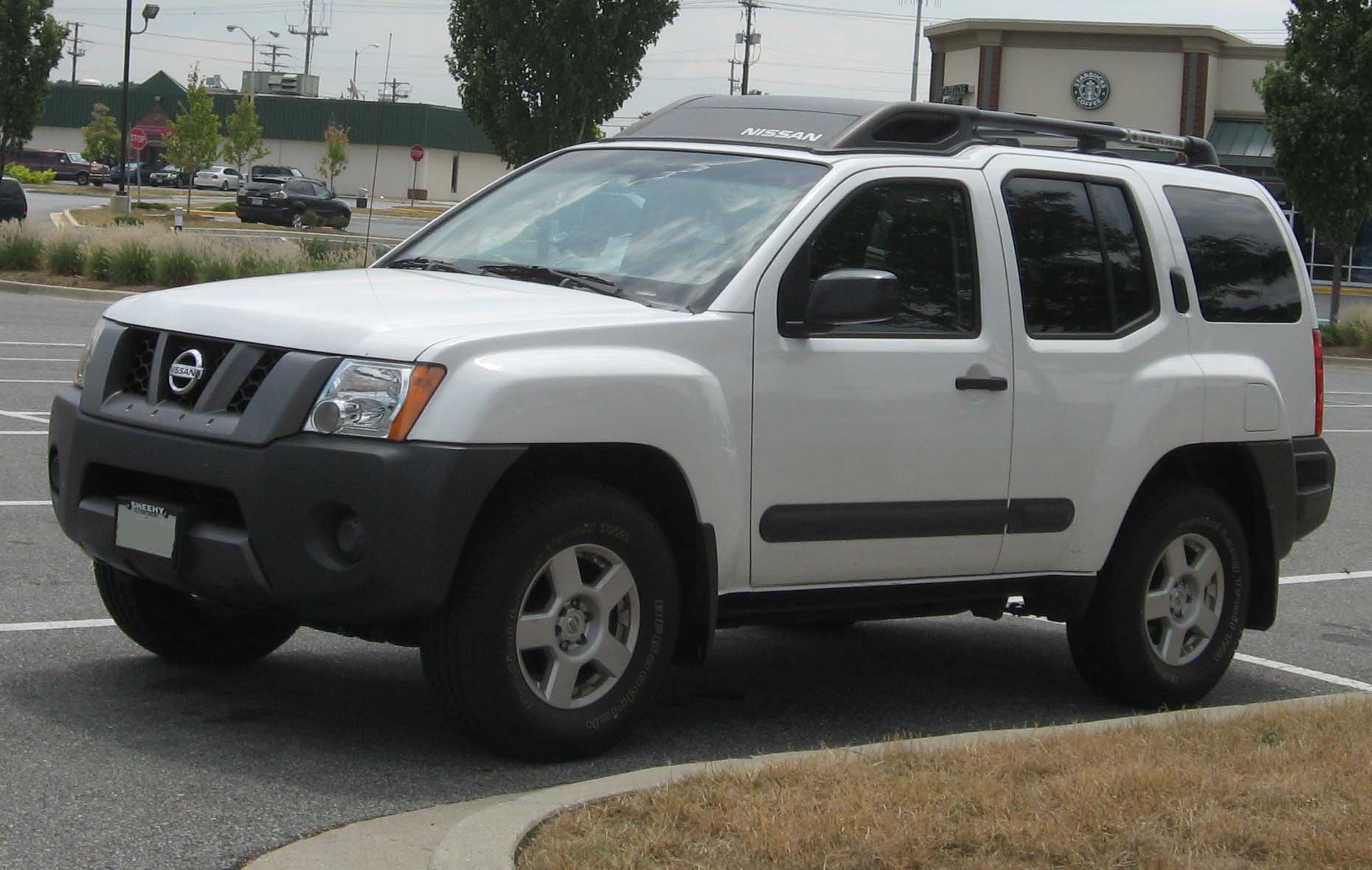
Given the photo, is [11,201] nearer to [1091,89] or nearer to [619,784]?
[1091,89]

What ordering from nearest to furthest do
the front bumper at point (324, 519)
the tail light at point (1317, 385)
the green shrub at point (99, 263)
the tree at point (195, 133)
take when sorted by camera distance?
the front bumper at point (324, 519), the tail light at point (1317, 385), the green shrub at point (99, 263), the tree at point (195, 133)

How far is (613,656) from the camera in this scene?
17.5 ft

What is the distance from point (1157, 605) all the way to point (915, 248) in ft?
5.56

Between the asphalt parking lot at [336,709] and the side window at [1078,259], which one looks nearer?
the asphalt parking lot at [336,709]

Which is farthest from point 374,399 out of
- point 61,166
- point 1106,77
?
point 61,166

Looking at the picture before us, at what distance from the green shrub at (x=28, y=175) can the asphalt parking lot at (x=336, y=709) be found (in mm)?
70729

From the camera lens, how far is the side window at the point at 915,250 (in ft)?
19.4

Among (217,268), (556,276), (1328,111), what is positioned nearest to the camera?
(556,276)

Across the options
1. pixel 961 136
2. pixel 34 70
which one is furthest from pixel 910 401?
pixel 34 70

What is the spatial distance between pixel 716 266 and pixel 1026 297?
1245 millimetres

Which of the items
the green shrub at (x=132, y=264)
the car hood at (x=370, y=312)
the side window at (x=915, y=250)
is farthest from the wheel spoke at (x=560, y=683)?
the green shrub at (x=132, y=264)

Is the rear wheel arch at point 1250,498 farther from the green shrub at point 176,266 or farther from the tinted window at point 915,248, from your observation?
the green shrub at point 176,266

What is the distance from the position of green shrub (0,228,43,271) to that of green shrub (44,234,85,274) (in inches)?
17.1

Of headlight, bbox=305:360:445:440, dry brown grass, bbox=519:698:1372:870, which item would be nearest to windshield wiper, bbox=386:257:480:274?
headlight, bbox=305:360:445:440
